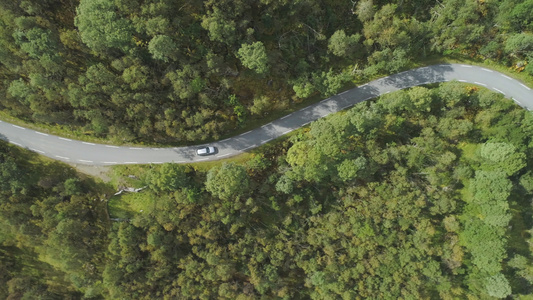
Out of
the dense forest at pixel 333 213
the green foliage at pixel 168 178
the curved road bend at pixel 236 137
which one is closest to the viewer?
the green foliage at pixel 168 178

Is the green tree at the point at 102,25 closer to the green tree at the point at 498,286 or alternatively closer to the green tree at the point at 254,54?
the green tree at the point at 254,54

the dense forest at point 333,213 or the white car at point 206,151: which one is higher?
the white car at point 206,151

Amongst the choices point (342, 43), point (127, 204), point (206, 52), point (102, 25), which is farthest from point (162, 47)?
point (127, 204)

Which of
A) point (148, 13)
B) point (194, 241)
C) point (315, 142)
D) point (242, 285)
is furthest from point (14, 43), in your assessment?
point (242, 285)

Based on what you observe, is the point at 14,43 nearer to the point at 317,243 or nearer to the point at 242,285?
the point at 242,285

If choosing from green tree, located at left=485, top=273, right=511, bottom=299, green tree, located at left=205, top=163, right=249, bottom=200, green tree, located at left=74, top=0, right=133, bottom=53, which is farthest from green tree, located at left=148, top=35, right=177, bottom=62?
green tree, located at left=485, top=273, right=511, bottom=299

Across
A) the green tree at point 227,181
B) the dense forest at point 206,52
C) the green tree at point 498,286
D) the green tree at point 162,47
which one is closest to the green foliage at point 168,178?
the green tree at point 227,181
